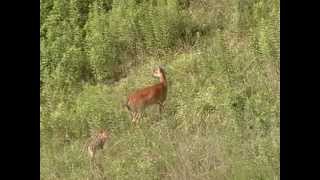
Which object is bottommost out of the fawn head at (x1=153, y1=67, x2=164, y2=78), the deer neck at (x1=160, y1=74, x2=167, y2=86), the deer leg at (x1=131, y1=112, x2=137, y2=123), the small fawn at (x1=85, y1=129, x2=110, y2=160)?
the small fawn at (x1=85, y1=129, x2=110, y2=160)

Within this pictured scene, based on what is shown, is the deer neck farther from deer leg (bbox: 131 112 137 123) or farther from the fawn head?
deer leg (bbox: 131 112 137 123)

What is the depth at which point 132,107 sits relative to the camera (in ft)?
28.9

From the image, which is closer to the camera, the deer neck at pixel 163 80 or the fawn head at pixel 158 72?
the deer neck at pixel 163 80

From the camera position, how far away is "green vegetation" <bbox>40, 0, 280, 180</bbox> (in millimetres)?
6445

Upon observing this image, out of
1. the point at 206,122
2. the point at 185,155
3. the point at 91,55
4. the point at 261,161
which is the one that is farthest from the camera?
the point at 91,55

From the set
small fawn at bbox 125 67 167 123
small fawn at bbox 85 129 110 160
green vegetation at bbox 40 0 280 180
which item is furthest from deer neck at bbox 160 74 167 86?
small fawn at bbox 85 129 110 160

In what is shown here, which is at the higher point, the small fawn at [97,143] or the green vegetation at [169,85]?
the green vegetation at [169,85]

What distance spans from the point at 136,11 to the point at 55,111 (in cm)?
246

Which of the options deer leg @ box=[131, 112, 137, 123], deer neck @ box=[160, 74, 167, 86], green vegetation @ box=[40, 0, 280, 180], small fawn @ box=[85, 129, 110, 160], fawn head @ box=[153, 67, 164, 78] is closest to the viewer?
green vegetation @ box=[40, 0, 280, 180]

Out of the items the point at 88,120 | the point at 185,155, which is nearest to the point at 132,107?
the point at 88,120

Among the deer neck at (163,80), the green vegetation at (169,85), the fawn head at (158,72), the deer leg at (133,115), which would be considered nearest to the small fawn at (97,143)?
the green vegetation at (169,85)

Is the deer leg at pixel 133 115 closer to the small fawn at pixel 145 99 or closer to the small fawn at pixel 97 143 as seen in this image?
the small fawn at pixel 145 99

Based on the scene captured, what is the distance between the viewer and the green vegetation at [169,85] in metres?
6.45
